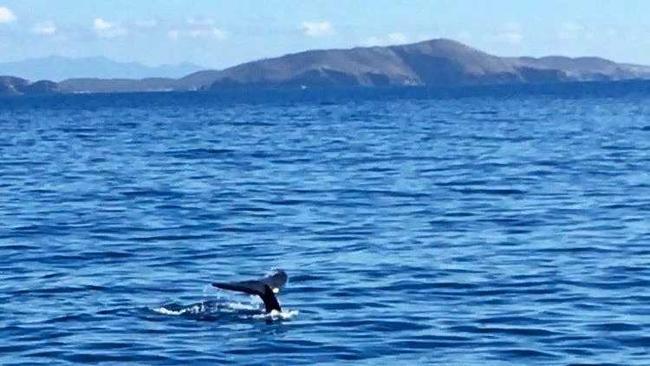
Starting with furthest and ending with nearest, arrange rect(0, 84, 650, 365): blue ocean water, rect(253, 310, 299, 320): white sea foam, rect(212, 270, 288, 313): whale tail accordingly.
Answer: rect(253, 310, 299, 320): white sea foam, rect(212, 270, 288, 313): whale tail, rect(0, 84, 650, 365): blue ocean water

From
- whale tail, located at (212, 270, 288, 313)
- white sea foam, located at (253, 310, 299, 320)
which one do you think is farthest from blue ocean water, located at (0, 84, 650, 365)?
whale tail, located at (212, 270, 288, 313)

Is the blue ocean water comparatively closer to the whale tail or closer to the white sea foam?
the white sea foam

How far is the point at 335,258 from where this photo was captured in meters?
24.4

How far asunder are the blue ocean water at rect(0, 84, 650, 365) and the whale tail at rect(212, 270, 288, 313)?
25cm

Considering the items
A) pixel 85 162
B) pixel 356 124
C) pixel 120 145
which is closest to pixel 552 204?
pixel 85 162

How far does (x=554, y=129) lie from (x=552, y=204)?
40824 mm

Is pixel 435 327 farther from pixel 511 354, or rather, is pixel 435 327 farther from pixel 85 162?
pixel 85 162

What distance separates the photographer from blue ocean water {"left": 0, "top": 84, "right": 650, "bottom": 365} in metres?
17.3

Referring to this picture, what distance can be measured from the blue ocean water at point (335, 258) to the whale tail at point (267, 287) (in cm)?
25

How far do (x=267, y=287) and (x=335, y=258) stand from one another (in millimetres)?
5767

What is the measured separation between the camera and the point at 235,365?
1628 centimetres

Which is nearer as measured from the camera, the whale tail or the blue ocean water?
the blue ocean water

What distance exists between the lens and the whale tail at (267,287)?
60.6 ft

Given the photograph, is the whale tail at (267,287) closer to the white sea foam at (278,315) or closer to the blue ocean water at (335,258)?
the white sea foam at (278,315)
